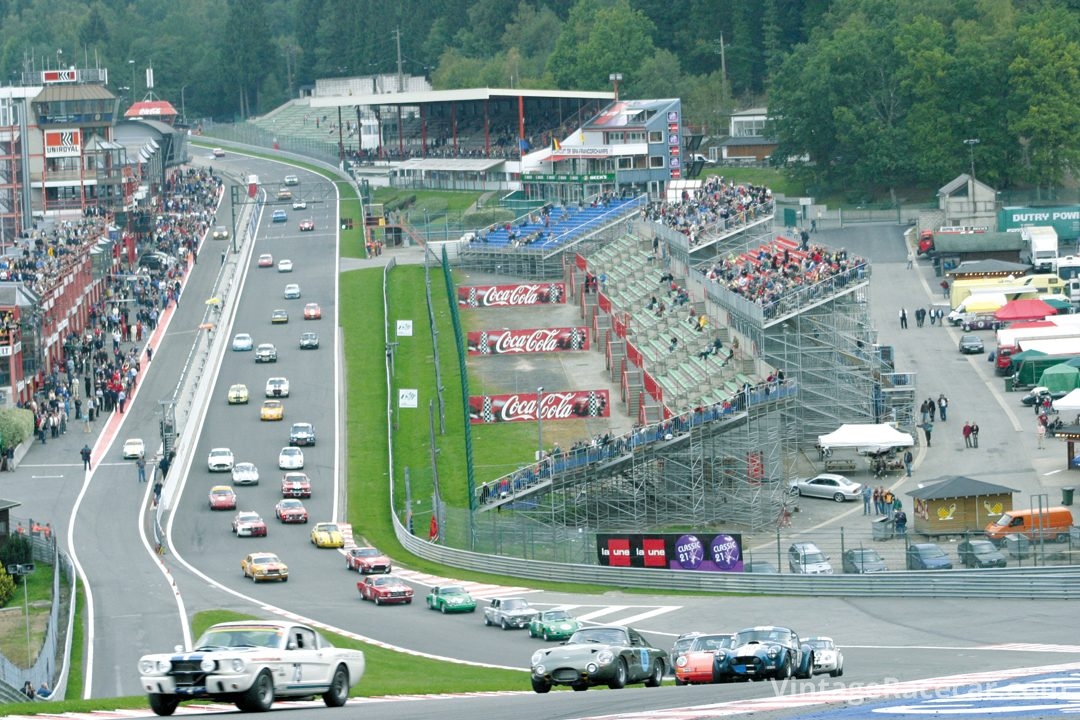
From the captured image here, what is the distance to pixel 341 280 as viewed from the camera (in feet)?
382

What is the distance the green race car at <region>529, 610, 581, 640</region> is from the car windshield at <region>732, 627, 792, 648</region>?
1239cm

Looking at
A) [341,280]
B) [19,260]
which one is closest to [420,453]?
[19,260]

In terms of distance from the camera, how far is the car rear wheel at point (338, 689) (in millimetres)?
30406

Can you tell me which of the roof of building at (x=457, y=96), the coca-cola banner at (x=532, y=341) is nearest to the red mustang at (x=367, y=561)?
the coca-cola banner at (x=532, y=341)

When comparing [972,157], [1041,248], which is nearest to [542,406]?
[1041,248]

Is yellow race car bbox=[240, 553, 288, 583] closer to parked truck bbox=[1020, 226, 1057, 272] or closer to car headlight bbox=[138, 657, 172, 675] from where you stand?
car headlight bbox=[138, 657, 172, 675]

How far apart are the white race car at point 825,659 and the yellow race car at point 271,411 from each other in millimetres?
50059

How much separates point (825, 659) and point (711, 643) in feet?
7.49

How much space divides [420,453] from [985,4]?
8836 cm

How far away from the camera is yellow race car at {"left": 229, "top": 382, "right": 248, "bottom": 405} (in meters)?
87.9

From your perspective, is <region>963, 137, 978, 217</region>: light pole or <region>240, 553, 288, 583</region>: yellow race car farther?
<region>963, 137, 978, 217</region>: light pole

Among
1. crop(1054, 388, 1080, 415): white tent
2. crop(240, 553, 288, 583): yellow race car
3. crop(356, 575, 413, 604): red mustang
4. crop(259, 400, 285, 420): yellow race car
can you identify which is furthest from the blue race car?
crop(259, 400, 285, 420): yellow race car

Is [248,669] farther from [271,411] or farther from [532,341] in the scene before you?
[532,341]

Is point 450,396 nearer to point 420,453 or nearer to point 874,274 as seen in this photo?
point 420,453
